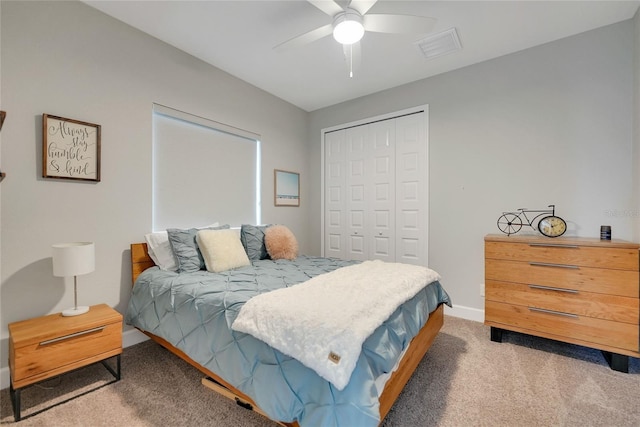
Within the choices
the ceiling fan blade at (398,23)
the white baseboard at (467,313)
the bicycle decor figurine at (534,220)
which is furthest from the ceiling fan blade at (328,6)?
the white baseboard at (467,313)

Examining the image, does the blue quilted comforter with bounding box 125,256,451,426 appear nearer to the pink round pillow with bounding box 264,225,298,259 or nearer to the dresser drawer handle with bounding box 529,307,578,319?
the pink round pillow with bounding box 264,225,298,259

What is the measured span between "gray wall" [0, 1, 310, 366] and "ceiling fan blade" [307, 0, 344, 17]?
1664mm

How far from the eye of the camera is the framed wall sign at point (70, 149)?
6.28 ft

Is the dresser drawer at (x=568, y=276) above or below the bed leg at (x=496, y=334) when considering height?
above

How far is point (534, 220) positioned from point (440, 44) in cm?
189

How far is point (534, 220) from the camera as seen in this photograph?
103 inches

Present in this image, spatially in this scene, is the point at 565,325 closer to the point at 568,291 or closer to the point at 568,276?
the point at 568,291

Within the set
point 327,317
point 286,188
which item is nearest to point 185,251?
point 327,317

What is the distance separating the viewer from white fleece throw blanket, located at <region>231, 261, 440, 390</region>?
1.11m

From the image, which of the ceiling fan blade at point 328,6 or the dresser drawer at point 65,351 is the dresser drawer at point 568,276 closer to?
the ceiling fan blade at point 328,6

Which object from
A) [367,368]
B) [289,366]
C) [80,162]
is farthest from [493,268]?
[80,162]

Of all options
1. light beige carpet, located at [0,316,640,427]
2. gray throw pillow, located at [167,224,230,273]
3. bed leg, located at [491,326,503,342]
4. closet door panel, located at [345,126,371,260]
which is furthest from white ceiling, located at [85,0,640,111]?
light beige carpet, located at [0,316,640,427]

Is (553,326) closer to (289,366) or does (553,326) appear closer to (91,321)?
(289,366)

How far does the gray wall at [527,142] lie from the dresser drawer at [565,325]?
55cm
